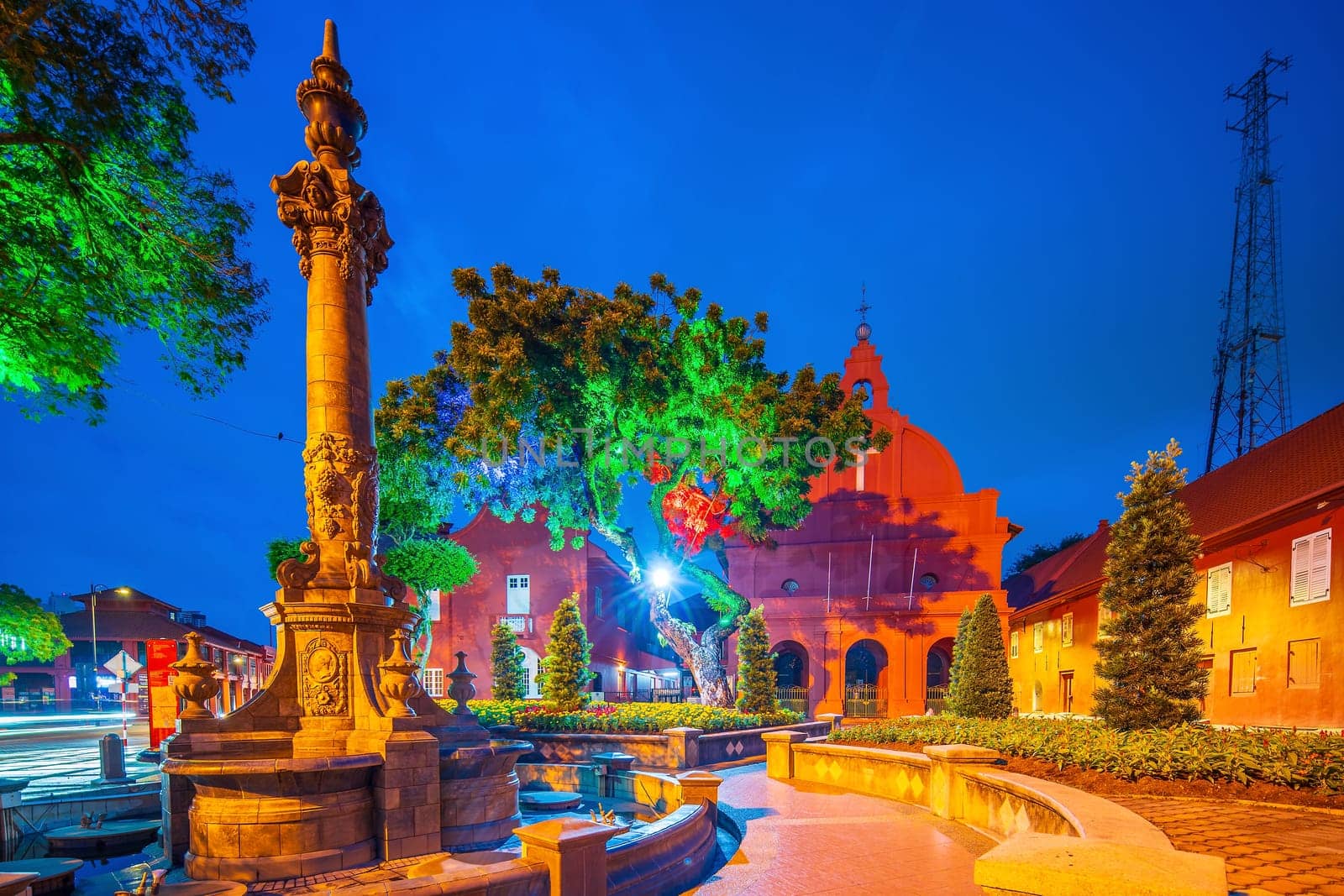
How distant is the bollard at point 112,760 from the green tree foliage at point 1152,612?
17.9 metres

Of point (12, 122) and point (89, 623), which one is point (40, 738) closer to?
point (89, 623)

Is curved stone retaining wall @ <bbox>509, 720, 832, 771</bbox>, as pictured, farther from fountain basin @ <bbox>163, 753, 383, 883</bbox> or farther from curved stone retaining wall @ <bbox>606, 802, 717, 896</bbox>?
fountain basin @ <bbox>163, 753, 383, 883</bbox>

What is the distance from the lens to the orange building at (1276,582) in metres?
14.5

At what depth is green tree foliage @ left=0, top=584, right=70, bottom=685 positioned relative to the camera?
582 inches

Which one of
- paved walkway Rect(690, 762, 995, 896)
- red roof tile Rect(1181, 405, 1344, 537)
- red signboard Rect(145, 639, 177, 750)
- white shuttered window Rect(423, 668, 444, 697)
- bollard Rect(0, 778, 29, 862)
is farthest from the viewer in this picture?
white shuttered window Rect(423, 668, 444, 697)

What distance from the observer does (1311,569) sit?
A: 15070mm

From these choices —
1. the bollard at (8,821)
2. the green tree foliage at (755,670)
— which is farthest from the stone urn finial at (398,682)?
the green tree foliage at (755,670)

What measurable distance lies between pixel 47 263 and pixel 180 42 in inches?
142

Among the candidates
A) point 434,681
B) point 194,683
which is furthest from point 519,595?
point 194,683

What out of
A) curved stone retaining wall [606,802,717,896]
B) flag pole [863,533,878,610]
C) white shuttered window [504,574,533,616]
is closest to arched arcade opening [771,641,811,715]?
flag pole [863,533,878,610]

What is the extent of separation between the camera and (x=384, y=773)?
760 centimetres

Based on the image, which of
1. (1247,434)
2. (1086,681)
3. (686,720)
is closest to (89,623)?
(686,720)

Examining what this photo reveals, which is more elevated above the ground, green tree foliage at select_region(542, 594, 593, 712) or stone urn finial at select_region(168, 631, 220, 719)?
stone urn finial at select_region(168, 631, 220, 719)

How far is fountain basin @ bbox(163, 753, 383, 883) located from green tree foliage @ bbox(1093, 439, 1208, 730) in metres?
12.0
